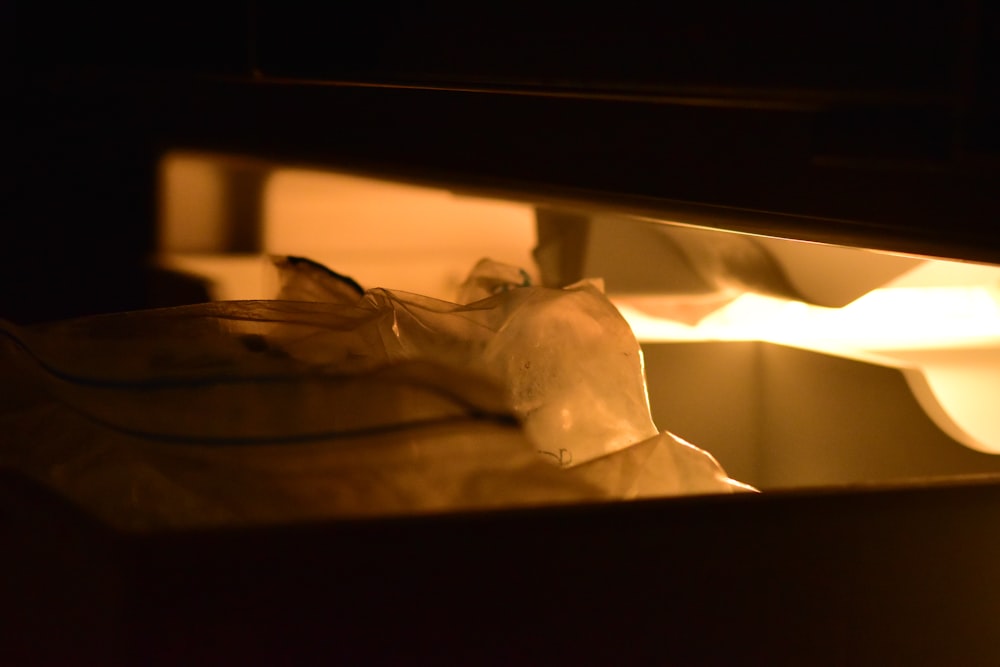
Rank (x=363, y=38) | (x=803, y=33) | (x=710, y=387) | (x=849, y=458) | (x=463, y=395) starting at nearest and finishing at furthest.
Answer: (x=803, y=33)
(x=463, y=395)
(x=363, y=38)
(x=849, y=458)
(x=710, y=387)

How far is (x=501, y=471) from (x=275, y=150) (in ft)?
1.09

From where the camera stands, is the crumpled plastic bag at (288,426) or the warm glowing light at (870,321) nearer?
the crumpled plastic bag at (288,426)

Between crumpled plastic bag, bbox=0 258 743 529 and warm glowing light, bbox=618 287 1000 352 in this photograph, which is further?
warm glowing light, bbox=618 287 1000 352

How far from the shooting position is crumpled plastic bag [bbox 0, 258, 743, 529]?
0.46 meters

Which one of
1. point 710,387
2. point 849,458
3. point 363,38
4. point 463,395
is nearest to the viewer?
point 463,395

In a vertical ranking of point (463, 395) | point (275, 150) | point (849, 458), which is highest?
point (275, 150)

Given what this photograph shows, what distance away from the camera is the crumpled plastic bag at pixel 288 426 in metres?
0.46

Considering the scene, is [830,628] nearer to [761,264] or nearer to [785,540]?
[785,540]

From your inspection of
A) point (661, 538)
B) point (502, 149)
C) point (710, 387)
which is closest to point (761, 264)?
point (710, 387)

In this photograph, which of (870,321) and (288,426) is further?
(870,321)

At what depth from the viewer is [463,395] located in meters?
0.48

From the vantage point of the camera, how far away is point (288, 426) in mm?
480

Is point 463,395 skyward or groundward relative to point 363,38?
groundward

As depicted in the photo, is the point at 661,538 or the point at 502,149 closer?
the point at 661,538
